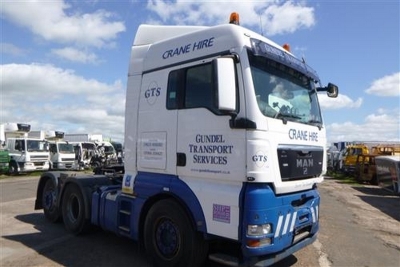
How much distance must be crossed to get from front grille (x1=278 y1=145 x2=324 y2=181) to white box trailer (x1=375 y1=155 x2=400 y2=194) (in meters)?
12.8

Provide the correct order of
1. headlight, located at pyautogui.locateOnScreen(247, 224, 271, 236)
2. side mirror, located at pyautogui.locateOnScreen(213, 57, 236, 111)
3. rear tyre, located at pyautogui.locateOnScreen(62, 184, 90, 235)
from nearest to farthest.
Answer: side mirror, located at pyautogui.locateOnScreen(213, 57, 236, 111) → headlight, located at pyautogui.locateOnScreen(247, 224, 271, 236) → rear tyre, located at pyautogui.locateOnScreen(62, 184, 90, 235)

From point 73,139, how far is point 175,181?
38.4 meters

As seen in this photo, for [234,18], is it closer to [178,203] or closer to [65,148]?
[178,203]

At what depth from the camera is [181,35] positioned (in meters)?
5.61

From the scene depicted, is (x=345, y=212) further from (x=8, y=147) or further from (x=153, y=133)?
(x=8, y=147)

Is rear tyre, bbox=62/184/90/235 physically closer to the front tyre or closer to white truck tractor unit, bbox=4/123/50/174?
the front tyre

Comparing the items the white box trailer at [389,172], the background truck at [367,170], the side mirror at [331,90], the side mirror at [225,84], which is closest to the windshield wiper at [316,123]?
the side mirror at [331,90]

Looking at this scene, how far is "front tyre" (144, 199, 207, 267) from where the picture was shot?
4.94 meters

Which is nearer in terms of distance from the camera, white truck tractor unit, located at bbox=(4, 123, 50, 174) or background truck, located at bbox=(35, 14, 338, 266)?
background truck, located at bbox=(35, 14, 338, 266)

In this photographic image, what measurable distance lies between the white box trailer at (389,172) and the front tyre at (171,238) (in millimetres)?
14302

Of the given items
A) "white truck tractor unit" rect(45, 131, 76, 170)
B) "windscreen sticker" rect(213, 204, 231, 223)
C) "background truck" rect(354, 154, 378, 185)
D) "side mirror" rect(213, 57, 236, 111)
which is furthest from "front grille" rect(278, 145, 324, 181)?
"white truck tractor unit" rect(45, 131, 76, 170)

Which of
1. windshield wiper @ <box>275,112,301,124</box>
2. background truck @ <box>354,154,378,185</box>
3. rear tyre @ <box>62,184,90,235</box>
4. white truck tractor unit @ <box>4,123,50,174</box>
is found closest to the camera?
windshield wiper @ <box>275,112,301,124</box>

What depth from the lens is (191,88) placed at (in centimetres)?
523

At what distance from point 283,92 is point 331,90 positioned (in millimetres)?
1680
